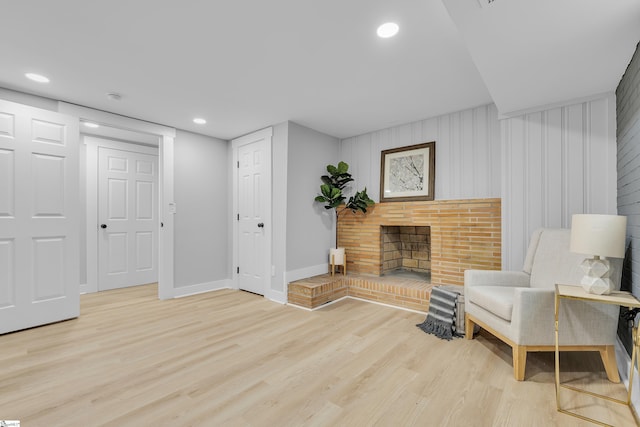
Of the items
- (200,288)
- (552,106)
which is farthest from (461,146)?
(200,288)

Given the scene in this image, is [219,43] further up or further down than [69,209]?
further up

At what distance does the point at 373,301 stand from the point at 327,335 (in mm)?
1201

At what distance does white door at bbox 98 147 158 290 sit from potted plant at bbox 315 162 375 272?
2.93 meters

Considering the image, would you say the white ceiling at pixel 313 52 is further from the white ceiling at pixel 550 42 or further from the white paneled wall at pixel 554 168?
the white paneled wall at pixel 554 168

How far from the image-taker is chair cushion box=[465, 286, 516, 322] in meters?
2.03

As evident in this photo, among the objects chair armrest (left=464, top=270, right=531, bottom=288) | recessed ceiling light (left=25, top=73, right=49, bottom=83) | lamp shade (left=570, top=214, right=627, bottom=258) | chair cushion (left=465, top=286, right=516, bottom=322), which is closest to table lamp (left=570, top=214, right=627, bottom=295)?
lamp shade (left=570, top=214, right=627, bottom=258)

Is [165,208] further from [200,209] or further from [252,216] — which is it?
[252,216]

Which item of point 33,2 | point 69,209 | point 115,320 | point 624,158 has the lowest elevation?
point 115,320

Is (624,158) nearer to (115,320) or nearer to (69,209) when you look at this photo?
(115,320)

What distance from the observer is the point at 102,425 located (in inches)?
58.3

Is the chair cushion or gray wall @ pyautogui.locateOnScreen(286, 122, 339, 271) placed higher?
gray wall @ pyautogui.locateOnScreen(286, 122, 339, 271)

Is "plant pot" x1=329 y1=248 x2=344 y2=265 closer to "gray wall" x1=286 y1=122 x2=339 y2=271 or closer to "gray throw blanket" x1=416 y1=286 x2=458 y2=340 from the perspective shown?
"gray wall" x1=286 y1=122 x2=339 y2=271

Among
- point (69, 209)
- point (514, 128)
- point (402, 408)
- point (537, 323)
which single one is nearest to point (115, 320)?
point (69, 209)

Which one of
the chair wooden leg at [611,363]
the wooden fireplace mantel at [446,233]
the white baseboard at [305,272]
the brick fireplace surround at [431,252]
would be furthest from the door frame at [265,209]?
the chair wooden leg at [611,363]
